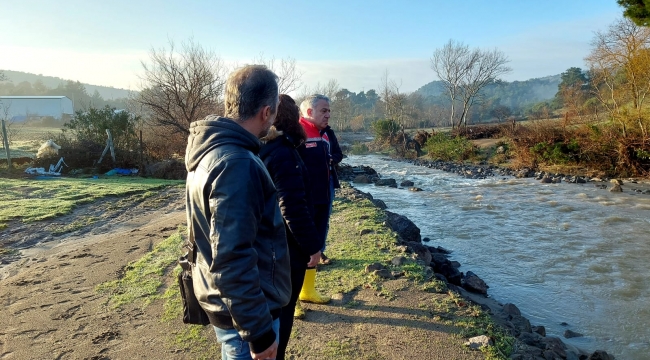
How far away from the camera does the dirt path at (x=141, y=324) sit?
3148 millimetres

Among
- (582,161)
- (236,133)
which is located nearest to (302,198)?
(236,133)

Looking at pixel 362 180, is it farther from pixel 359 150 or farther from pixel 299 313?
pixel 359 150

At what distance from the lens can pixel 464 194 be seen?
13633 millimetres

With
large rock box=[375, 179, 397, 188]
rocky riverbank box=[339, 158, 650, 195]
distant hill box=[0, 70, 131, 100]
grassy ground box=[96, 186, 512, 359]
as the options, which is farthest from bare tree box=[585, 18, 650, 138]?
distant hill box=[0, 70, 131, 100]

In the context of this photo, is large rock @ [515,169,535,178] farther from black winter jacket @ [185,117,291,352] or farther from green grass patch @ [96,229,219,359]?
black winter jacket @ [185,117,291,352]

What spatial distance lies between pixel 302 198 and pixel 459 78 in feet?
135

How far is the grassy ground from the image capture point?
318 cm

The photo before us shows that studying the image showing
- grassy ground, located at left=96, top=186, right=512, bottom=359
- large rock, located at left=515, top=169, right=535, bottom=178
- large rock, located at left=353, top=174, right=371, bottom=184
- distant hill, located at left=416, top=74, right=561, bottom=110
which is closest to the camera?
grassy ground, located at left=96, top=186, right=512, bottom=359

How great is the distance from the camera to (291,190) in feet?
7.65

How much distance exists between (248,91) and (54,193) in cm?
1097

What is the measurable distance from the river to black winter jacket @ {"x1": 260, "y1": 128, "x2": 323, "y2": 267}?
3439 mm

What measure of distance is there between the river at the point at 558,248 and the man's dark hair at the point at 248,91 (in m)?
4.24

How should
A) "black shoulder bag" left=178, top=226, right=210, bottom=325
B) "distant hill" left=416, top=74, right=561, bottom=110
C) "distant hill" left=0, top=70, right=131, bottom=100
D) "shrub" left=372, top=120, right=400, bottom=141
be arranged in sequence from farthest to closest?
"distant hill" left=416, top=74, right=561, bottom=110, "distant hill" left=0, top=70, right=131, bottom=100, "shrub" left=372, top=120, right=400, bottom=141, "black shoulder bag" left=178, top=226, right=210, bottom=325

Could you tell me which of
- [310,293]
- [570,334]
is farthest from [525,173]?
[310,293]
